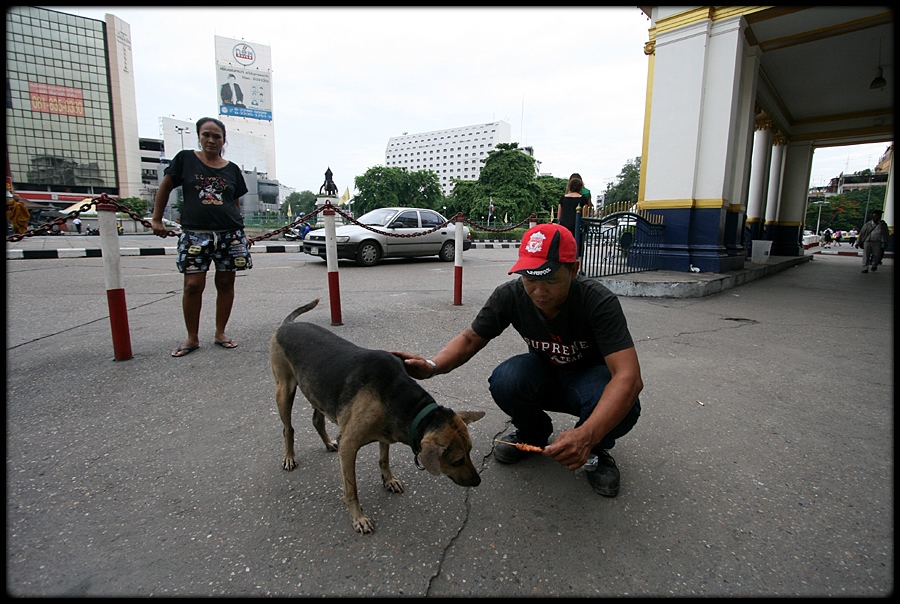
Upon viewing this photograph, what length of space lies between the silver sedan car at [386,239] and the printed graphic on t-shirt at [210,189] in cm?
630

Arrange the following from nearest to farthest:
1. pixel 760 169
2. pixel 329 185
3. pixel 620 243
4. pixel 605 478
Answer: pixel 605 478, pixel 620 243, pixel 760 169, pixel 329 185

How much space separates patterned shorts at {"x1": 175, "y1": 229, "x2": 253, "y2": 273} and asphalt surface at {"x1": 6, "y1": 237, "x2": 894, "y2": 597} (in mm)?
788

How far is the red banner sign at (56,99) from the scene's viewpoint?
215 feet

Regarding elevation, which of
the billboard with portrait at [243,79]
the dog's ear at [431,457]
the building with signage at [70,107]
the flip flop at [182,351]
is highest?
the billboard with portrait at [243,79]

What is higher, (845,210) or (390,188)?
(390,188)

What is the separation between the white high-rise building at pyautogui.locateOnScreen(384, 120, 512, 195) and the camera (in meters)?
135

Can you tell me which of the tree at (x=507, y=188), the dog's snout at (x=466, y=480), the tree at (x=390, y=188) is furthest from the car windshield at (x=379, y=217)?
the tree at (x=390, y=188)

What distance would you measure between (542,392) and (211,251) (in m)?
3.22

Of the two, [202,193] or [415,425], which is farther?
[202,193]

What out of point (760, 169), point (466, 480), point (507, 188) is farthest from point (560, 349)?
point (507, 188)

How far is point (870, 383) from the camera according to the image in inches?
140

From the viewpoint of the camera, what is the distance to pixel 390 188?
197 ft

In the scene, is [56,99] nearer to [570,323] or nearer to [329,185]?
[329,185]

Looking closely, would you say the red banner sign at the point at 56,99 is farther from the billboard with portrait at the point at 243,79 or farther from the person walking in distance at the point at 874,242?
the person walking in distance at the point at 874,242
